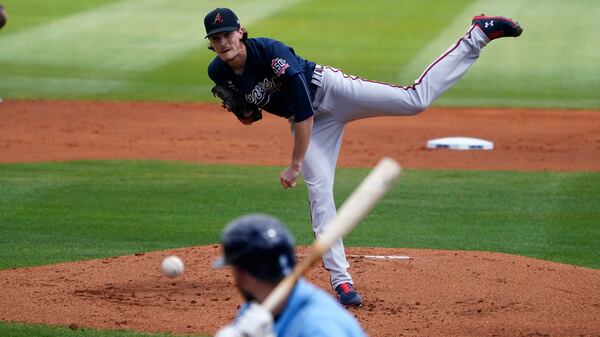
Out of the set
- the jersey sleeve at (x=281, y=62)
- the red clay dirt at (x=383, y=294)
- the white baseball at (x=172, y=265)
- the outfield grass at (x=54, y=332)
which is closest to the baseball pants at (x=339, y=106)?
the jersey sleeve at (x=281, y=62)

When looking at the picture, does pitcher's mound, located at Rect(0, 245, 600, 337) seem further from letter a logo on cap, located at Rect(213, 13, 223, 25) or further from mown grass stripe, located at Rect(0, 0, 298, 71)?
mown grass stripe, located at Rect(0, 0, 298, 71)

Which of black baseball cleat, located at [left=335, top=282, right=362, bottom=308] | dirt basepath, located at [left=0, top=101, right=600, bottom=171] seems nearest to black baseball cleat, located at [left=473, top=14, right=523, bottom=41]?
black baseball cleat, located at [left=335, top=282, right=362, bottom=308]

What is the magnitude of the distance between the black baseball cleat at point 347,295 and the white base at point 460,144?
8150 mm

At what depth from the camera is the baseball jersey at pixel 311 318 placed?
3.57m

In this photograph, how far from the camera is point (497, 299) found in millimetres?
8211

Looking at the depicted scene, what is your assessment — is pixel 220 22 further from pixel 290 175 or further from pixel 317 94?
pixel 290 175

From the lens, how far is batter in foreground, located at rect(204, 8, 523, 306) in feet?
24.7

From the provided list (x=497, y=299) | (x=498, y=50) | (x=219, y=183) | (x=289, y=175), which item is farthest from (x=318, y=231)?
(x=498, y=50)

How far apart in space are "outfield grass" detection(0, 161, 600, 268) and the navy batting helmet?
6.35m

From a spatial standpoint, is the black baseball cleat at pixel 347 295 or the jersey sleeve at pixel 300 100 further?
the black baseball cleat at pixel 347 295

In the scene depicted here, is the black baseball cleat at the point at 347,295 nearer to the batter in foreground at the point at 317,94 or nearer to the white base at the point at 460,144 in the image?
the batter in foreground at the point at 317,94

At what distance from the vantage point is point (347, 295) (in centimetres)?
790

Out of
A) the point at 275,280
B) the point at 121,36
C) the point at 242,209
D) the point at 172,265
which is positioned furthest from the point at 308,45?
the point at 275,280

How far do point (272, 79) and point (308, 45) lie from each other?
1782 centimetres
